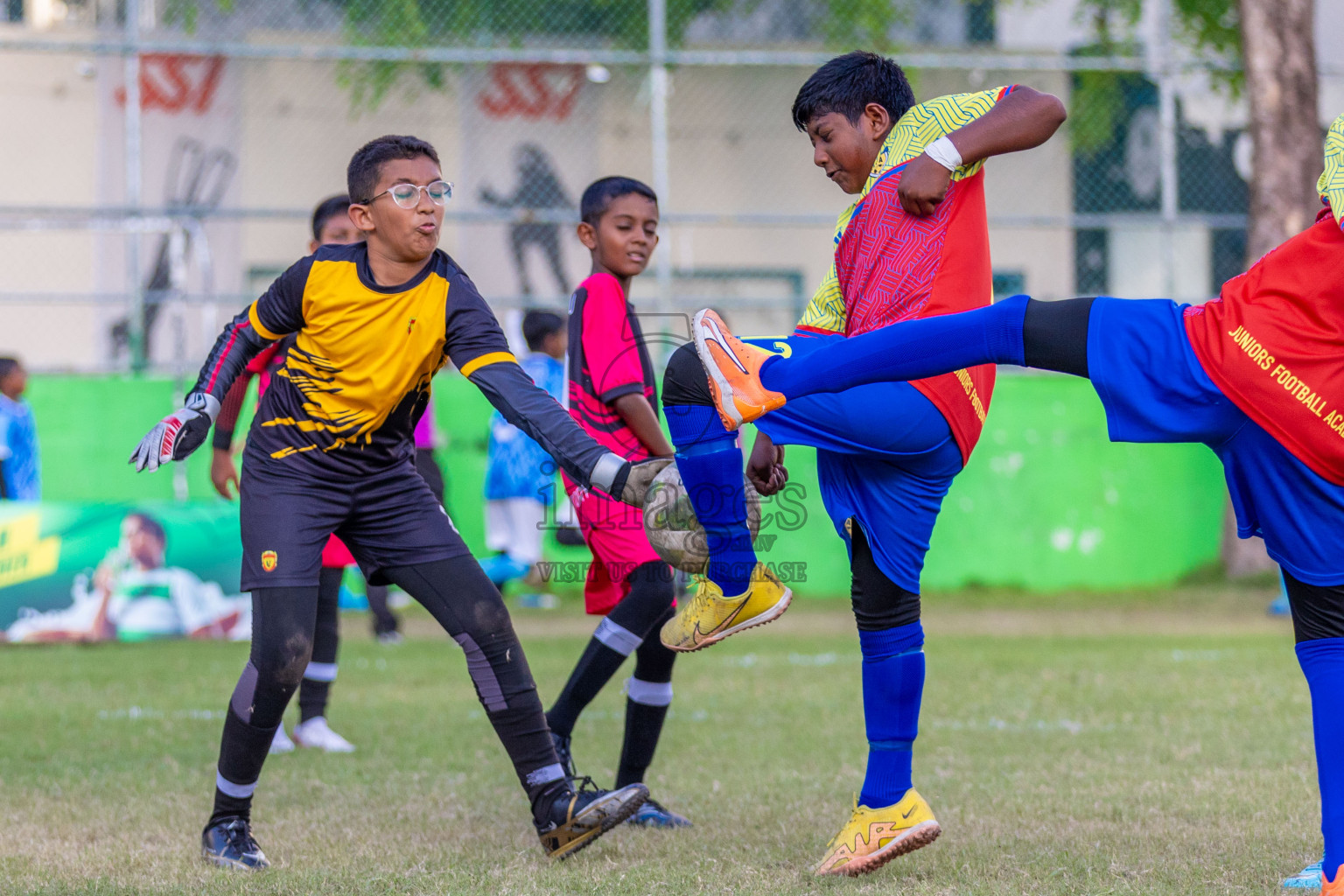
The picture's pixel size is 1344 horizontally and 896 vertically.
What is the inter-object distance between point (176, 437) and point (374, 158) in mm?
977

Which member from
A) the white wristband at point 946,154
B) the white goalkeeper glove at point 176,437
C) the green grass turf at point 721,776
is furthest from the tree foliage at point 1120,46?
the white goalkeeper glove at point 176,437

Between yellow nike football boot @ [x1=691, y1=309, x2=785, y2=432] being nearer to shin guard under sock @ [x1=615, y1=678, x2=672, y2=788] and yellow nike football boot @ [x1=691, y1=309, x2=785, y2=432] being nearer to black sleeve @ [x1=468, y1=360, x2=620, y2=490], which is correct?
black sleeve @ [x1=468, y1=360, x2=620, y2=490]

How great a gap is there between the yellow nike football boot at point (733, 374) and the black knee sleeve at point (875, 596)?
1.96ft

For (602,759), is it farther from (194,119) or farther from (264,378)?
(194,119)

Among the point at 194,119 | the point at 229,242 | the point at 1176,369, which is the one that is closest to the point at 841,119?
the point at 1176,369

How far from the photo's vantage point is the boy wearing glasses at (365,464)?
3.83m

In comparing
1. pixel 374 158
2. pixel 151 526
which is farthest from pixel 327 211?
pixel 151 526

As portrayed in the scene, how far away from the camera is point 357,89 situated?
13297 millimetres

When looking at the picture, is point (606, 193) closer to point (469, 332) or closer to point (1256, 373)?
point (469, 332)

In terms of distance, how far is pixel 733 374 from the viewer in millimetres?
3346

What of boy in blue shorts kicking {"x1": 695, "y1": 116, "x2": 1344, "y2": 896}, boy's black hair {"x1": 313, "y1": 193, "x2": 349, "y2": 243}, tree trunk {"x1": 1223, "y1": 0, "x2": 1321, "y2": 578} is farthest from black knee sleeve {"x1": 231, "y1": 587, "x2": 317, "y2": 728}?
tree trunk {"x1": 1223, "y1": 0, "x2": 1321, "y2": 578}

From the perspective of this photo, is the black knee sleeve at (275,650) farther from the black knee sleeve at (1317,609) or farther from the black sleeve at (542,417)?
the black knee sleeve at (1317,609)

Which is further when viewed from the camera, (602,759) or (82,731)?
(82,731)

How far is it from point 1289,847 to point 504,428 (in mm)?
7824
